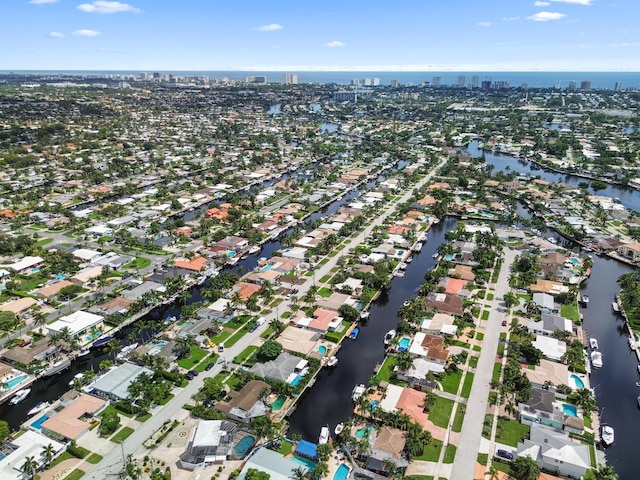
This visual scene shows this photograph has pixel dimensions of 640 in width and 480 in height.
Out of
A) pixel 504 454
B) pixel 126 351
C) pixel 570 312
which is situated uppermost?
pixel 570 312

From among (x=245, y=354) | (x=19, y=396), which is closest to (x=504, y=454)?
(x=245, y=354)

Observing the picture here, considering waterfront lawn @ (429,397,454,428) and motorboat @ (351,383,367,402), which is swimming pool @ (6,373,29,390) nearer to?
motorboat @ (351,383,367,402)

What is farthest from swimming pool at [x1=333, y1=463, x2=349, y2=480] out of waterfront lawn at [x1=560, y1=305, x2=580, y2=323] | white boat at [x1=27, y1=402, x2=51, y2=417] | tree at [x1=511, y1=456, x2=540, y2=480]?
waterfront lawn at [x1=560, y1=305, x2=580, y2=323]

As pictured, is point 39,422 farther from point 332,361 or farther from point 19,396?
point 332,361

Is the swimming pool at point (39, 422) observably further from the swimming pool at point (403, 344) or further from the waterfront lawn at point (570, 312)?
the waterfront lawn at point (570, 312)

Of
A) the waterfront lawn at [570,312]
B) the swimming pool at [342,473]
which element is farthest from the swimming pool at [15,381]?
the waterfront lawn at [570,312]

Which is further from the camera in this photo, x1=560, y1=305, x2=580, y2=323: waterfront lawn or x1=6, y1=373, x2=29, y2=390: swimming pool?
x1=560, y1=305, x2=580, y2=323: waterfront lawn
